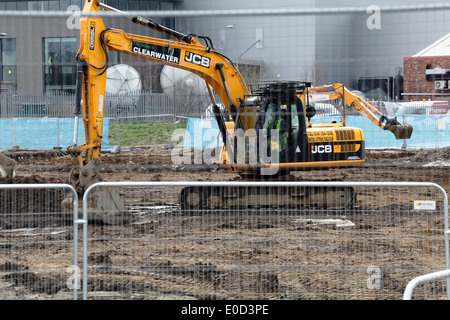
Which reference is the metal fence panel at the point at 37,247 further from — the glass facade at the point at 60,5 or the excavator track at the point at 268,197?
the glass facade at the point at 60,5

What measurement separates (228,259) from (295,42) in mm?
2578

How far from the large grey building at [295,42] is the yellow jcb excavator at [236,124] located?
49.1 inches

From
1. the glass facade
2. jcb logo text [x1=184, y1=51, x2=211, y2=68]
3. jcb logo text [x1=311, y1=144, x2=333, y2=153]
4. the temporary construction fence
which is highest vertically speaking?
the glass facade

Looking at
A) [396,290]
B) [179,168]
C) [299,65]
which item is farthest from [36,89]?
[179,168]

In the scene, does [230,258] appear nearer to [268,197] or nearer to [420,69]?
[420,69]

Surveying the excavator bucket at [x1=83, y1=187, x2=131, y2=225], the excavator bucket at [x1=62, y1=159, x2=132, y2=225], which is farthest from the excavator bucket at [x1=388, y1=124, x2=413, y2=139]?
the excavator bucket at [x1=83, y1=187, x2=131, y2=225]

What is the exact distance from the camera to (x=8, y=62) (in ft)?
27.5

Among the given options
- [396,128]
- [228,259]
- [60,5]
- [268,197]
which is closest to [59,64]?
[228,259]

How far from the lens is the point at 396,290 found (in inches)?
287

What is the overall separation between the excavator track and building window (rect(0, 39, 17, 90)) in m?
3.65

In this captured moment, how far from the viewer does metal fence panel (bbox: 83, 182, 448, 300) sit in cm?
686

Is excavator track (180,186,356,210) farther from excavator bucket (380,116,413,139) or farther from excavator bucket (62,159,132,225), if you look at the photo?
excavator bucket (380,116,413,139)

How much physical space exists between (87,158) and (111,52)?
6.16 ft
